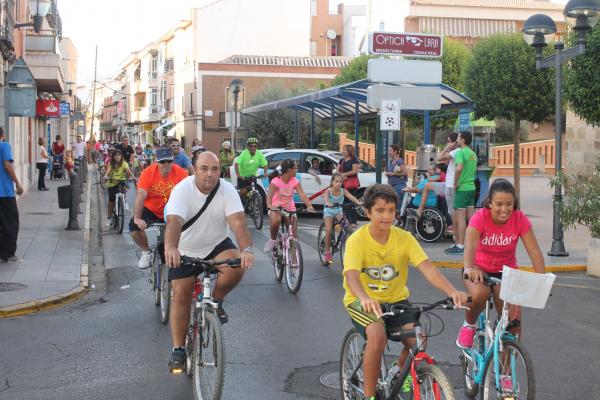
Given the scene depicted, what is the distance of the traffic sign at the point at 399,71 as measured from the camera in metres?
14.0

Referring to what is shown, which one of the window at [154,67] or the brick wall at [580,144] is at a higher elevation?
the window at [154,67]

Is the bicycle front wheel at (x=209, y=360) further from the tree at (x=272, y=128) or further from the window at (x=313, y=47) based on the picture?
the window at (x=313, y=47)

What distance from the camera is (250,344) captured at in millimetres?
7523

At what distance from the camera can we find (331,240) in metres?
11.9

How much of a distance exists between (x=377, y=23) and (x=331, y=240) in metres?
50.2

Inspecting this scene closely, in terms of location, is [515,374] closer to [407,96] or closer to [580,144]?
[407,96]

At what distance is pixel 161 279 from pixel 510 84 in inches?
637

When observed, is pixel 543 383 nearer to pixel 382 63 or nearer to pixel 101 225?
pixel 382 63

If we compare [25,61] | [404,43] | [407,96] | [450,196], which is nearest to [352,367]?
[450,196]

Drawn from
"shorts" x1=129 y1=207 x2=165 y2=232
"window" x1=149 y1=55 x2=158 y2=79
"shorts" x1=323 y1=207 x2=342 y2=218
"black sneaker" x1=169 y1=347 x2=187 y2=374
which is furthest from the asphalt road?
"window" x1=149 y1=55 x2=158 y2=79

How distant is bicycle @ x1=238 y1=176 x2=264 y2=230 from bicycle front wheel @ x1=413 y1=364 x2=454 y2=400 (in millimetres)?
12862

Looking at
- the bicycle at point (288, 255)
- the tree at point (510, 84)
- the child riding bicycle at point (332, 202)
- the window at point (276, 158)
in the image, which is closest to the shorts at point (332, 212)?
the child riding bicycle at point (332, 202)

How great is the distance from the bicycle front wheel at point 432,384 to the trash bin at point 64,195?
→ 12.9 m

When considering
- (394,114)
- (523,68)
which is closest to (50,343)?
(394,114)
